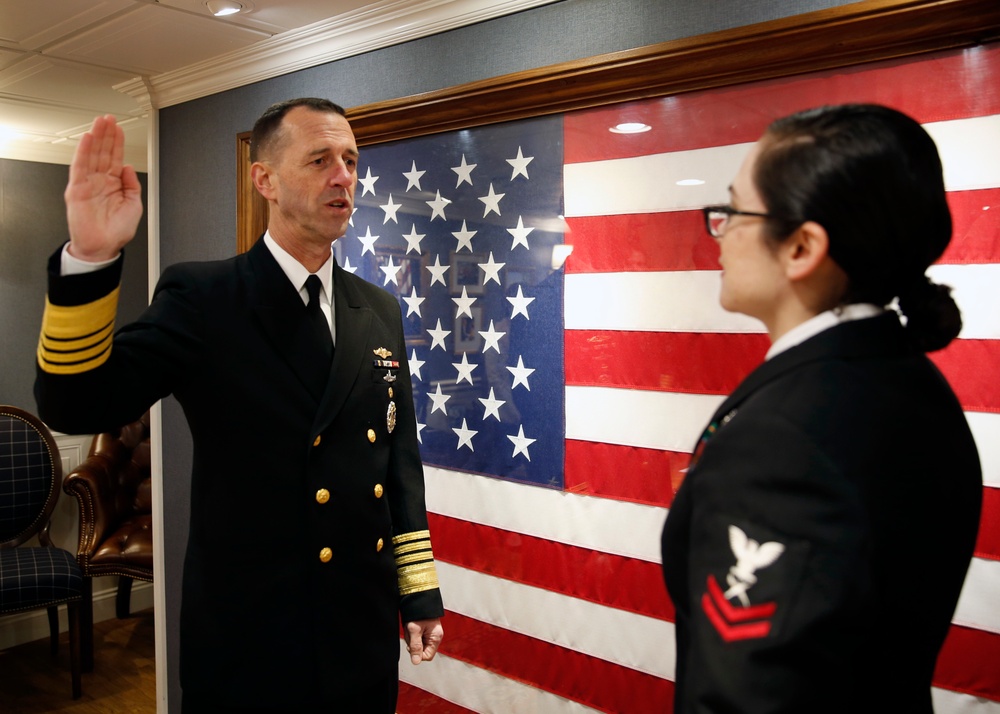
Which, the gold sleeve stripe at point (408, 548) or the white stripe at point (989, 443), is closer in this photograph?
the white stripe at point (989, 443)

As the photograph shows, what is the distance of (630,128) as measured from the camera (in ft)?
6.29

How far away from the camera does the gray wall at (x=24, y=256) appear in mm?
4230

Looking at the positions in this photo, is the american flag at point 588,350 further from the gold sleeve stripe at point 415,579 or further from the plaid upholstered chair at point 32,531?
the plaid upholstered chair at point 32,531

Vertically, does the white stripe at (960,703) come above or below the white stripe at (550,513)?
below

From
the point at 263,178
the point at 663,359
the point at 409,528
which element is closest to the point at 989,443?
the point at 663,359

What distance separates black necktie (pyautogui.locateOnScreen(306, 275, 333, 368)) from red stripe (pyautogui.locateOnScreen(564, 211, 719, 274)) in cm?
73

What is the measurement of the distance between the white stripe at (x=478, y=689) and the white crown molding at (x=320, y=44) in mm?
1767

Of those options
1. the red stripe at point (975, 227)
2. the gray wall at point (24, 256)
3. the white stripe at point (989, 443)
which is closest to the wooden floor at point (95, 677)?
the gray wall at point (24, 256)

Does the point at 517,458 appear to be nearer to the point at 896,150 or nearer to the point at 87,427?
the point at 87,427

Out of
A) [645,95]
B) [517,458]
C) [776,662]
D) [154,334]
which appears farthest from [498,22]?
[776,662]

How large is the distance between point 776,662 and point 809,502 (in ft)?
0.48

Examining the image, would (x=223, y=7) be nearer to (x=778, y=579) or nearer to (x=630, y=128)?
(x=630, y=128)

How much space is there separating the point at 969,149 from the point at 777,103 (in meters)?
0.39

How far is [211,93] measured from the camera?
2.99 meters
